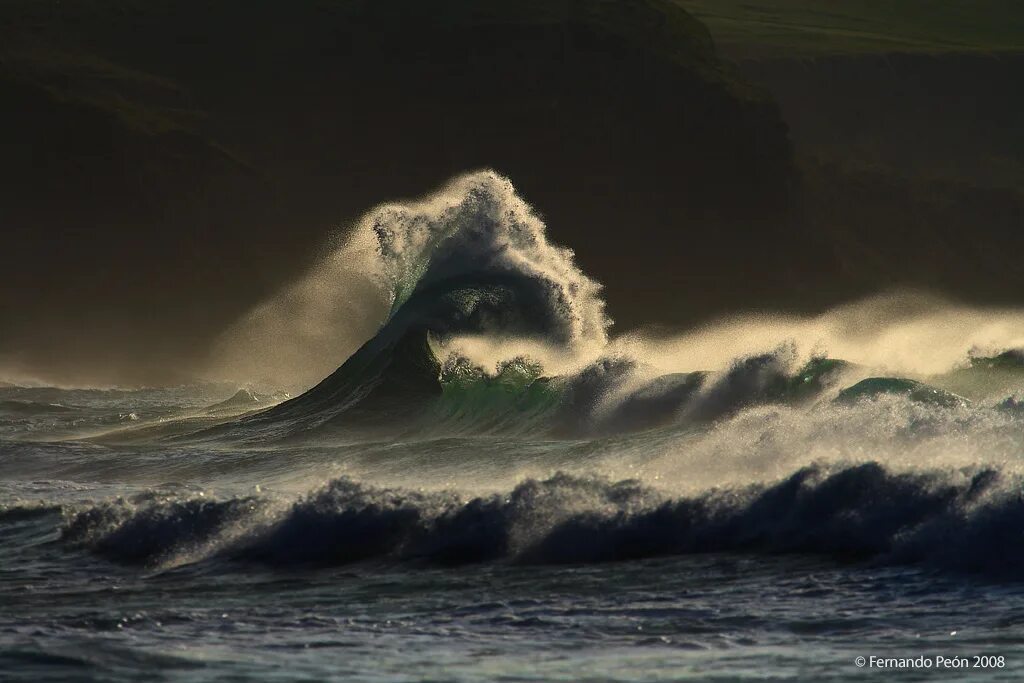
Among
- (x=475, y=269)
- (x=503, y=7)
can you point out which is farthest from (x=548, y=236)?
(x=475, y=269)

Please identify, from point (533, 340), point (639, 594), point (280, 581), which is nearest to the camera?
point (639, 594)

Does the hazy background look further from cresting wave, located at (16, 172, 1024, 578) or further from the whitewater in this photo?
the whitewater

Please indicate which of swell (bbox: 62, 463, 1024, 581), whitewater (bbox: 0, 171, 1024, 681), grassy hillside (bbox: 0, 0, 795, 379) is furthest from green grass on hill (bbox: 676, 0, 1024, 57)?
swell (bbox: 62, 463, 1024, 581)

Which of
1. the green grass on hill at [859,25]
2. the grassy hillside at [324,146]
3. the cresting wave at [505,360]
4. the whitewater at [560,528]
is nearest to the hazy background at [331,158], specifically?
the grassy hillside at [324,146]

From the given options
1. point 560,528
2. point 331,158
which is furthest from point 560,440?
point 331,158

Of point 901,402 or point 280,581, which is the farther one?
point 901,402

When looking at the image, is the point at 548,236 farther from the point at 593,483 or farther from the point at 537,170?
the point at 593,483

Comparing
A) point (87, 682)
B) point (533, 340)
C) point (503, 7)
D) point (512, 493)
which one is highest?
point (503, 7)
